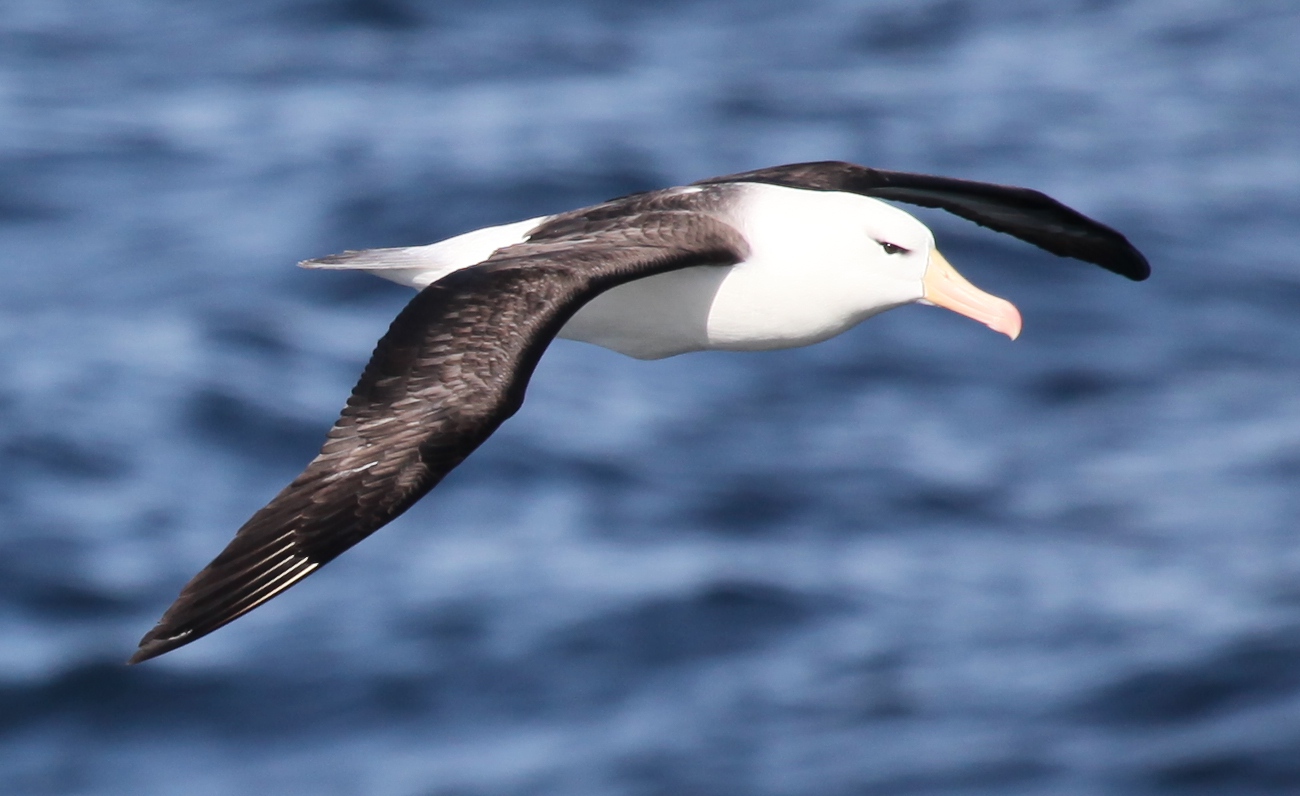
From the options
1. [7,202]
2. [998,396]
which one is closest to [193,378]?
[7,202]

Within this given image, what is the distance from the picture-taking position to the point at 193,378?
18.5 metres

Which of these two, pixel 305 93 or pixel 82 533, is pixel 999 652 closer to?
pixel 82 533

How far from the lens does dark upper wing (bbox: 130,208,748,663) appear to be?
682 centimetres

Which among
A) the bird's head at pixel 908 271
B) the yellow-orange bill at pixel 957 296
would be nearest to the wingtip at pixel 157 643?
the bird's head at pixel 908 271

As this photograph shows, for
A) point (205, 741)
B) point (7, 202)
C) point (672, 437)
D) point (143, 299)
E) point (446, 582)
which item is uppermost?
point (7, 202)

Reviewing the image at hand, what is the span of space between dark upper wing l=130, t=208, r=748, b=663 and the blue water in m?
8.57

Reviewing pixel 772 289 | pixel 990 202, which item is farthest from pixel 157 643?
pixel 990 202

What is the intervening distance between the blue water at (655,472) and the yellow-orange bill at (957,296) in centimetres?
768

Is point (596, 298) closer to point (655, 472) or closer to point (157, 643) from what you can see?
point (157, 643)

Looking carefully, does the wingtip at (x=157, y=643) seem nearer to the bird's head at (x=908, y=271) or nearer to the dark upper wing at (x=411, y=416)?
the dark upper wing at (x=411, y=416)

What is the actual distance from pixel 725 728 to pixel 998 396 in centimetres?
515

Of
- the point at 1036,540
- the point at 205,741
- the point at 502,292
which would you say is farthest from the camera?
the point at 1036,540

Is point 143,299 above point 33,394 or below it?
above

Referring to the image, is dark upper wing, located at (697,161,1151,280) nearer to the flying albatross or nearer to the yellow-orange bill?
the flying albatross
